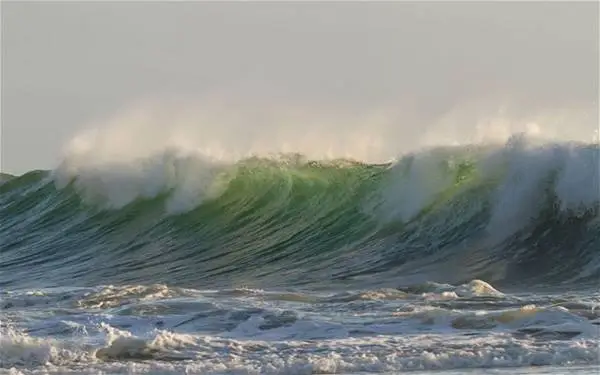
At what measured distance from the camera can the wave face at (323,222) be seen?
14117 millimetres

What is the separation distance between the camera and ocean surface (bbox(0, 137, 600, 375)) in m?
8.29

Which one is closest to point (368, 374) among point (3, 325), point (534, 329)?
point (534, 329)

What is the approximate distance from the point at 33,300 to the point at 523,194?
704 centimetres

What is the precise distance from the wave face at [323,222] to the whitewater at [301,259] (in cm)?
4

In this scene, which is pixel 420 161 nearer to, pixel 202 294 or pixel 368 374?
pixel 202 294

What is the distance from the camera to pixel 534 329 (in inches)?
351

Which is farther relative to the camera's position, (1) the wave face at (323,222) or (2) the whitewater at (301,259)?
(1) the wave face at (323,222)

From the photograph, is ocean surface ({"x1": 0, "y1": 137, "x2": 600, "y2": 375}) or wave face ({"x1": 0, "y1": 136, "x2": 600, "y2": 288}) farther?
wave face ({"x1": 0, "y1": 136, "x2": 600, "y2": 288})

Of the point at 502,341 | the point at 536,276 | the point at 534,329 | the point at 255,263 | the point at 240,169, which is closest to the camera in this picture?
the point at 502,341

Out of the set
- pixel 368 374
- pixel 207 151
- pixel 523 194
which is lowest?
pixel 368 374

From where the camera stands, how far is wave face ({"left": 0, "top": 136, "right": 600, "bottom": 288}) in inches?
556

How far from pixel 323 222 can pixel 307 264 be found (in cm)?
228

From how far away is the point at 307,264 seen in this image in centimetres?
1491

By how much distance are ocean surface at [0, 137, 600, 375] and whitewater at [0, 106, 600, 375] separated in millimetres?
32
